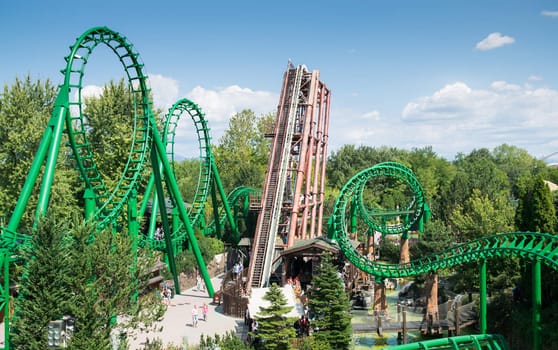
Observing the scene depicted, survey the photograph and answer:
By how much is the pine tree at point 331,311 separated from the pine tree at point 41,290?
783 centimetres

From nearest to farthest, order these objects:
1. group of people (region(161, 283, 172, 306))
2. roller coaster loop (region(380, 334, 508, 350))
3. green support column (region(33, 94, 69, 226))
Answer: roller coaster loop (region(380, 334, 508, 350)), green support column (region(33, 94, 69, 226)), group of people (region(161, 283, 172, 306))

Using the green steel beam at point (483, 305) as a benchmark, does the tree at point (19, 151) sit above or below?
above

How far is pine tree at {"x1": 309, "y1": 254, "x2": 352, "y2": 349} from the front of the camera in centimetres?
1723

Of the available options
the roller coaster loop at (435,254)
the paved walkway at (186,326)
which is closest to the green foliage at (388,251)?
the roller coaster loop at (435,254)

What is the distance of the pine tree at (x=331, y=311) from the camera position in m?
17.2

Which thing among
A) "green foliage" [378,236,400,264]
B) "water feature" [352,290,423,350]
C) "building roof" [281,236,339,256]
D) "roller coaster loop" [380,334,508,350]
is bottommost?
"water feature" [352,290,423,350]

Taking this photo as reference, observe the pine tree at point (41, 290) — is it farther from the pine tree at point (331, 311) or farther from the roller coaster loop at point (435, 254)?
the roller coaster loop at point (435, 254)

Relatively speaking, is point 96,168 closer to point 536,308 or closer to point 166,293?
point 166,293

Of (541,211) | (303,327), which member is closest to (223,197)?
(303,327)

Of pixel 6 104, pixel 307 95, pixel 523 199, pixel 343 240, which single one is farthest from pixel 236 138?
pixel 523 199

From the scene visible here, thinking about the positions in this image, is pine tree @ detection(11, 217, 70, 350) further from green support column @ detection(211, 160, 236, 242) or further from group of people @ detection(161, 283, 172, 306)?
green support column @ detection(211, 160, 236, 242)

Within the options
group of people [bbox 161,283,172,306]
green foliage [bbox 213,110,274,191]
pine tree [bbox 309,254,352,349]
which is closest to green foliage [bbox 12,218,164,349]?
pine tree [bbox 309,254,352,349]

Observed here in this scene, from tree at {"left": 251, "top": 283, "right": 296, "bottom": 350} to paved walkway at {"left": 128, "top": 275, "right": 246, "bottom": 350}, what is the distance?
257cm

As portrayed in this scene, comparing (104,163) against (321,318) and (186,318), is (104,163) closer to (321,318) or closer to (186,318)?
(186,318)
